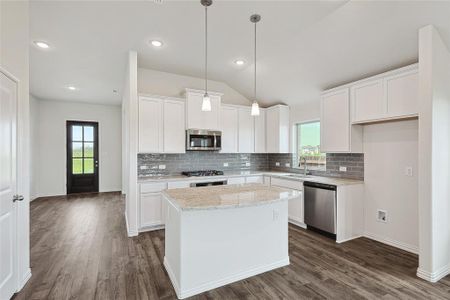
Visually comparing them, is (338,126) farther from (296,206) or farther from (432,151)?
(296,206)

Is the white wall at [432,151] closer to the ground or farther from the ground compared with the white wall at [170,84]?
closer to the ground

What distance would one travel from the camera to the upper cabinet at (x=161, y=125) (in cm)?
404

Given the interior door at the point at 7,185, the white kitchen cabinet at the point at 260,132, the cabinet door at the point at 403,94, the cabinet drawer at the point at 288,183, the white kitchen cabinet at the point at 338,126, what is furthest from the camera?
the white kitchen cabinet at the point at 260,132

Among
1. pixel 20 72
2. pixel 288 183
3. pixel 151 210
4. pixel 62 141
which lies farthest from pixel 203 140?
pixel 62 141

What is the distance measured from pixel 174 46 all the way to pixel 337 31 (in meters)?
2.33

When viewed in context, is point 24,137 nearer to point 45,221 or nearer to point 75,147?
point 45,221

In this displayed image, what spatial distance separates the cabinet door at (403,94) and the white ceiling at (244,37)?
0.90 ft

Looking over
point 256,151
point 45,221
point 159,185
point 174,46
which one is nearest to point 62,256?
point 159,185

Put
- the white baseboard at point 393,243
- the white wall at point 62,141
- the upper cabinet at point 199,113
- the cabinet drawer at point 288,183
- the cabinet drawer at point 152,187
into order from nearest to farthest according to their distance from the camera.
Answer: the white baseboard at point 393,243 < the cabinet drawer at point 152,187 < the cabinet drawer at point 288,183 < the upper cabinet at point 199,113 < the white wall at point 62,141

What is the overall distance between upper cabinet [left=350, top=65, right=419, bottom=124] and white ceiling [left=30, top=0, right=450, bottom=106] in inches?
8.8

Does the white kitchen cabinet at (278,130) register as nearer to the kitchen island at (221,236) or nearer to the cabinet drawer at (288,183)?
the cabinet drawer at (288,183)

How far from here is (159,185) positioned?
3.95 metres

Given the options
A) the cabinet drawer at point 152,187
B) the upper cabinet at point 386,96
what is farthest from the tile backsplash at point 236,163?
the upper cabinet at point 386,96

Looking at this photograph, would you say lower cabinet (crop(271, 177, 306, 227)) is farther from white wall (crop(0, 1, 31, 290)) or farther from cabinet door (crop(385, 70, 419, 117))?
white wall (crop(0, 1, 31, 290))
